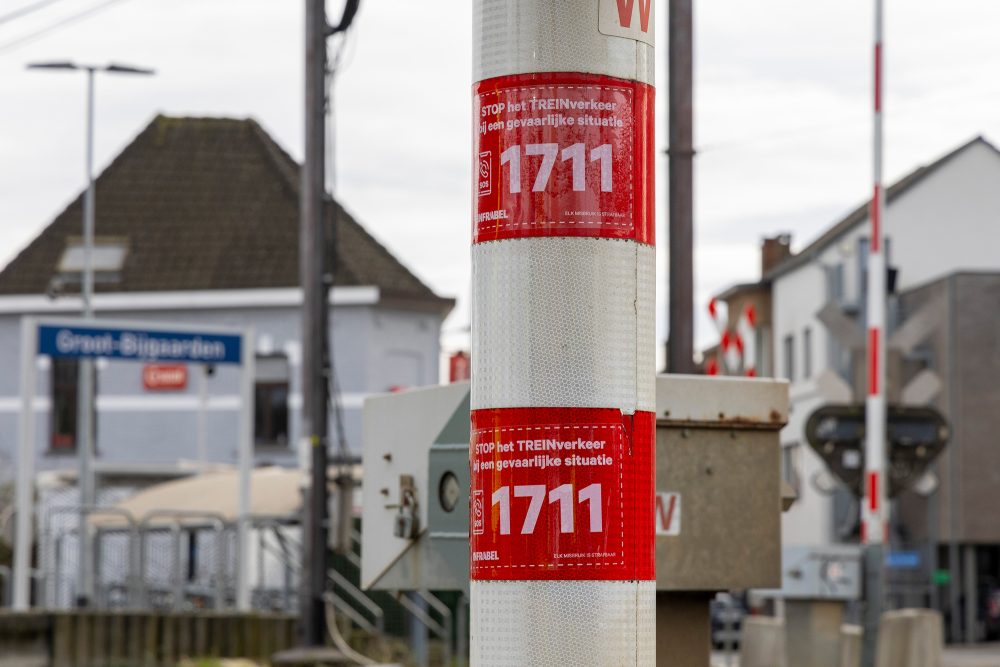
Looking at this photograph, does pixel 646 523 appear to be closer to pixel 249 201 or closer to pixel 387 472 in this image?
pixel 387 472

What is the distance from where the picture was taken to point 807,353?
5178 centimetres

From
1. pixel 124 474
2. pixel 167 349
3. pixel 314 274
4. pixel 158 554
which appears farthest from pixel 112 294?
pixel 314 274

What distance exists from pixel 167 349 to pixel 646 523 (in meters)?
A: 17.8

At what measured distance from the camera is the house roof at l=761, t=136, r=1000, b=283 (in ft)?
148

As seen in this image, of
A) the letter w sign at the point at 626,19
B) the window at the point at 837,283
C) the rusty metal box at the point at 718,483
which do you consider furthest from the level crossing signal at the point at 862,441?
the window at the point at 837,283

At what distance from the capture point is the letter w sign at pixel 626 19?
6.50 metres

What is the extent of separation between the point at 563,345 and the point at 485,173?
594 millimetres

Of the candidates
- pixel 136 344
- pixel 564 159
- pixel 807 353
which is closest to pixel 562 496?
pixel 564 159

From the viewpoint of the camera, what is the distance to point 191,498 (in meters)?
29.2

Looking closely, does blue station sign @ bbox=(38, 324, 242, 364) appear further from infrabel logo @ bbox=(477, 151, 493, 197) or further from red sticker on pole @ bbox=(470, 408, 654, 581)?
red sticker on pole @ bbox=(470, 408, 654, 581)

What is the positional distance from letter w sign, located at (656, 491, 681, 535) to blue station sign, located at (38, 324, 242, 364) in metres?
15.4

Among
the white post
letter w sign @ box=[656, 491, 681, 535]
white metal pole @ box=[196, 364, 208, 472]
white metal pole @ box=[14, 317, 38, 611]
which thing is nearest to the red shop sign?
white metal pole @ box=[196, 364, 208, 472]

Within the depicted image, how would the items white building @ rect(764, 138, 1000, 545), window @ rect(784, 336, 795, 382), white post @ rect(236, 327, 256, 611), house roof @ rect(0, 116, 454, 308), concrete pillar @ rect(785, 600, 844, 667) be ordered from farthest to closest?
1. window @ rect(784, 336, 795, 382)
2. house roof @ rect(0, 116, 454, 308)
3. white building @ rect(764, 138, 1000, 545)
4. white post @ rect(236, 327, 256, 611)
5. concrete pillar @ rect(785, 600, 844, 667)

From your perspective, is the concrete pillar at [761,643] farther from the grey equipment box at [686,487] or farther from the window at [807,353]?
the window at [807,353]
